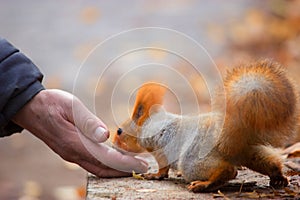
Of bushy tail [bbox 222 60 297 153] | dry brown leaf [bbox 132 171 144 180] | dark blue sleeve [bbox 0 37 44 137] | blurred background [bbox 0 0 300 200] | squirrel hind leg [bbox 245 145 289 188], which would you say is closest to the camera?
bushy tail [bbox 222 60 297 153]

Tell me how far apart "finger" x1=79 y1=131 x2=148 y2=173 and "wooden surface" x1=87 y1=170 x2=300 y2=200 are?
45mm

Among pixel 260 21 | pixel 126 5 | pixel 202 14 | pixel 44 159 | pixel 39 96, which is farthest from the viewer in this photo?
pixel 126 5

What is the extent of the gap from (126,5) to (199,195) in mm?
6320

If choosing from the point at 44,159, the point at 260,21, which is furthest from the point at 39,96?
the point at 260,21

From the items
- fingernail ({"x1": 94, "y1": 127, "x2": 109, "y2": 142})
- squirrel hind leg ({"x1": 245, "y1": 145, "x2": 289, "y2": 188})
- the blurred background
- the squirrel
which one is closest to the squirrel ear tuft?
the squirrel

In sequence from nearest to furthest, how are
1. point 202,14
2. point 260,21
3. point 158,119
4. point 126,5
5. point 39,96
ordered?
point 158,119, point 39,96, point 260,21, point 202,14, point 126,5

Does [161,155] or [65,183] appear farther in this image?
[65,183]

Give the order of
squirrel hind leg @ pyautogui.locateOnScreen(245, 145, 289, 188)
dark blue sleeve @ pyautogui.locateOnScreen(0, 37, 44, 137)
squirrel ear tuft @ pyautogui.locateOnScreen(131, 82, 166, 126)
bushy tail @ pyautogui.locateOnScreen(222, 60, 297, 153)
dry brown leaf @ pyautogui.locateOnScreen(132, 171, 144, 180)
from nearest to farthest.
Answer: bushy tail @ pyautogui.locateOnScreen(222, 60, 297, 153), squirrel hind leg @ pyautogui.locateOnScreen(245, 145, 289, 188), squirrel ear tuft @ pyautogui.locateOnScreen(131, 82, 166, 126), dry brown leaf @ pyautogui.locateOnScreen(132, 171, 144, 180), dark blue sleeve @ pyautogui.locateOnScreen(0, 37, 44, 137)

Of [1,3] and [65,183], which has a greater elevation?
[1,3]

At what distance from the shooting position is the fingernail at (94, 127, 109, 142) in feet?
7.76

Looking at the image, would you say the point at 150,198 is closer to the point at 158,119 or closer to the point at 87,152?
Answer: the point at 158,119

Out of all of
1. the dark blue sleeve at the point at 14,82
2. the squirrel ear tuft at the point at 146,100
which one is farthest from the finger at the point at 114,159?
the dark blue sleeve at the point at 14,82

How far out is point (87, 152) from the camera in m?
2.50

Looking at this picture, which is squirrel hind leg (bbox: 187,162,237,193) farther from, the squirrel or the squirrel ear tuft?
the squirrel ear tuft
